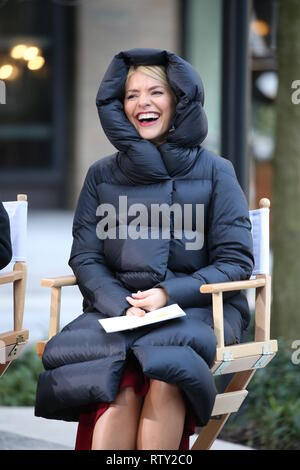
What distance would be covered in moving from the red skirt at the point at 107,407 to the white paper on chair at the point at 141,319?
137 mm

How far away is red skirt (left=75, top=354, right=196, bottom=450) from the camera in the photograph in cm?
354

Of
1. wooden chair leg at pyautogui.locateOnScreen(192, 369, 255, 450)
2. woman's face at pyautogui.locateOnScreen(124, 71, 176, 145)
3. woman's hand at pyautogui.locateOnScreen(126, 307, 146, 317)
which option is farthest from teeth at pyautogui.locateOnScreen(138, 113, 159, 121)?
wooden chair leg at pyautogui.locateOnScreen(192, 369, 255, 450)

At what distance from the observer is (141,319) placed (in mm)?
3578

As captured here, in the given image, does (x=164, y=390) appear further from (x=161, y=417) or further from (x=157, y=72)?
(x=157, y=72)

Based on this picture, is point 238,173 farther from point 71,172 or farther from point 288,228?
point 71,172

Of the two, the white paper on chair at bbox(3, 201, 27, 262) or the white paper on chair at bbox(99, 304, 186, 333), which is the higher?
the white paper on chair at bbox(3, 201, 27, 262)

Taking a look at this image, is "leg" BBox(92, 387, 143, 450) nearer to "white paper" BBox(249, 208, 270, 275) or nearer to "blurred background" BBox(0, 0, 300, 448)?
"white paper" BBox(249, 208, 270, 275)

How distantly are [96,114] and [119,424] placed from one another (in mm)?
11025

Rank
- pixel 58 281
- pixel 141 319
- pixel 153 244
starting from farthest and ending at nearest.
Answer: pixel 58 281 → pixel 153 244 → pixel 141 319

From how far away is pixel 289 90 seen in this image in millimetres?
5859

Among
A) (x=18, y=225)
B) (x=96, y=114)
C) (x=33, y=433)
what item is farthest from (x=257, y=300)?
(x=96, y=114)

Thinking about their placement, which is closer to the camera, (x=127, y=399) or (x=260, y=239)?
(x=127, y=399)

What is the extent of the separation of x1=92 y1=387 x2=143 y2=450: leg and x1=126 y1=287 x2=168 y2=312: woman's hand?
0.32 meters
